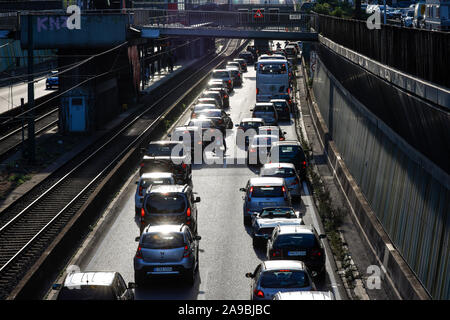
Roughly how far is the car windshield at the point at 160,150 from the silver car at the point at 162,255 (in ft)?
46.5

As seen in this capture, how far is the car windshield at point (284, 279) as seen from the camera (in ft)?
54.5

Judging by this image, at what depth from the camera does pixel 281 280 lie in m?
16.7

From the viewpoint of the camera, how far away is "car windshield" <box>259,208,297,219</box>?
79.4 feet

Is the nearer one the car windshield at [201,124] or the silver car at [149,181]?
the silver car at [149,181]

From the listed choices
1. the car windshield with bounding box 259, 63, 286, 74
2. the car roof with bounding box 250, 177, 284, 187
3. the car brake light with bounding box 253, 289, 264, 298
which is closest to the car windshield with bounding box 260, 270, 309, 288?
the car brake light with bounding box 253, 289, 264, 298

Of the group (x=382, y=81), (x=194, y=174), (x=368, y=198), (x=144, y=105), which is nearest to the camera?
(x=382, y=81)

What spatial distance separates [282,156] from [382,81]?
36.5ft

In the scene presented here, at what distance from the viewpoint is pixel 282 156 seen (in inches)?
1337

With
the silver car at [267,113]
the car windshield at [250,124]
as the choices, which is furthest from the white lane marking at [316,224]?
the silver car at [267,113]

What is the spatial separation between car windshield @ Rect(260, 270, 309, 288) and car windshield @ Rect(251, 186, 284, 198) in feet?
32.0

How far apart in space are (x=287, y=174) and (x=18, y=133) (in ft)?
78.4

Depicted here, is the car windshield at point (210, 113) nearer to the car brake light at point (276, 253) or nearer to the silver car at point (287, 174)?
the silver car at point (287, 174)
